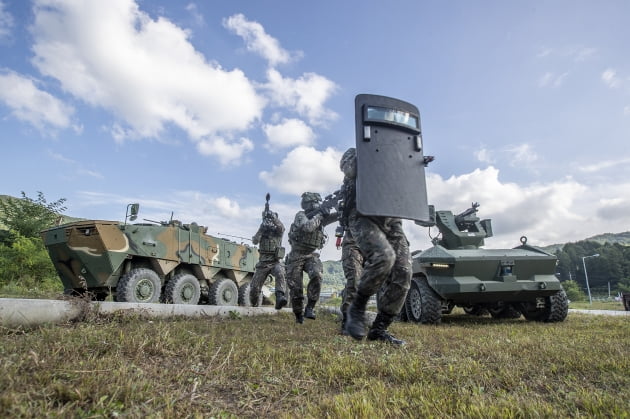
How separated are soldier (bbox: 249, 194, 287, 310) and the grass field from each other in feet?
13.6

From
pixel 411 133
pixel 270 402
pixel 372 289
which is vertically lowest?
pixel 270 402

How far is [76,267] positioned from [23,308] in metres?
5.06

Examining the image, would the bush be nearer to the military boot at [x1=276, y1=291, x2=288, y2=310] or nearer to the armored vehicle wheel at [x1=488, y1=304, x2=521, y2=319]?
the military boot at [x1=276, y1=291, x2=288, y2=310]

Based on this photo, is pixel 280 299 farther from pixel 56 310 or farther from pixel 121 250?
pixel 56 310

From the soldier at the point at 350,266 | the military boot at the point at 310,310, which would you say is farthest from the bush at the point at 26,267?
the soldier at the point at 350,266

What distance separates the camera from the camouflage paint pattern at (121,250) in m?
7.53

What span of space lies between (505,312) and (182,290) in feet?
23.4

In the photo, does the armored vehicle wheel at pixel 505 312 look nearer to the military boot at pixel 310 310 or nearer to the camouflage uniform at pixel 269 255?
the military boot at pixel 310 310

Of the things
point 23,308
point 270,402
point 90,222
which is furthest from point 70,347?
point 90,222

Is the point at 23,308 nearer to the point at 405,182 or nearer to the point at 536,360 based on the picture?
the point at 405,182

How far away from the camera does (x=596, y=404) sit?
1471 millimetres

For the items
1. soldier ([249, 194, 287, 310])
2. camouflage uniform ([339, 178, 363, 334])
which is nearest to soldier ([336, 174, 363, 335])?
camouflage uniform ([339, 178, 363, 334])

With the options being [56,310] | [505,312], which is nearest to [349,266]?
[56,310]

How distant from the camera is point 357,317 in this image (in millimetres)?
3498
